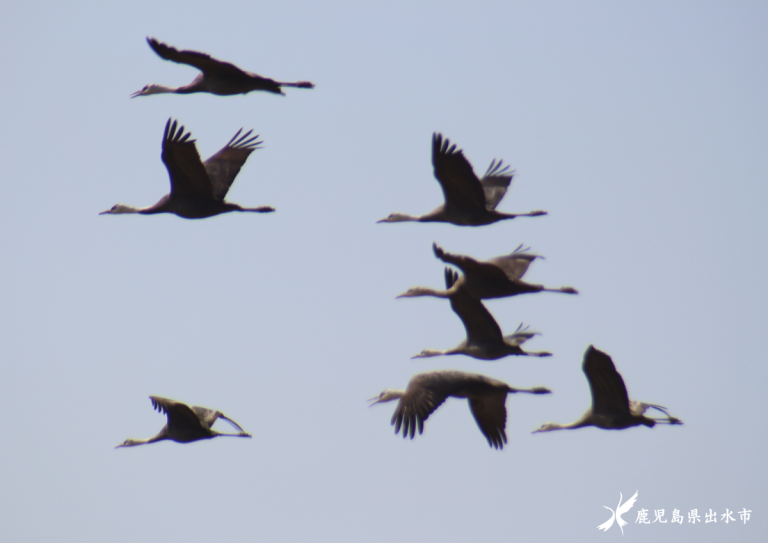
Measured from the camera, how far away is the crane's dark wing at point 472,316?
67.6 ft

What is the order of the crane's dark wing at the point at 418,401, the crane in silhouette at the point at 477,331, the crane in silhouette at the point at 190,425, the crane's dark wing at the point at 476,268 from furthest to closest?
the crane in silhouette at the point at 477,331
the crane in silhouette at the point at 190,425
the crane's dark wing at the point at 418,401
the crane's dark wing at the point at 476,268

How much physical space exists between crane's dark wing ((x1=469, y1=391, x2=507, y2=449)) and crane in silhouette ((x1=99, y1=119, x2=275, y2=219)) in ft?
17.6

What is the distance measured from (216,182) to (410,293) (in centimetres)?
434

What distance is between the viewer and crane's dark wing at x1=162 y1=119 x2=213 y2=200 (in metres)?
19.0

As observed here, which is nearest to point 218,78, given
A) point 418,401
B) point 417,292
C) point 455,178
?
point 455,178

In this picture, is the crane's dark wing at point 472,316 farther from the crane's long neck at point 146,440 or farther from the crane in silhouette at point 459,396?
the crane's long neck at point 146,440

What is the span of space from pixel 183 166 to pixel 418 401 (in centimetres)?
574

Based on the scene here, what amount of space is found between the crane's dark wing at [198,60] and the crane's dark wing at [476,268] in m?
4.96

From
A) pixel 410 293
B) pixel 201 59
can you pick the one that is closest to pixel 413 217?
pixel 410 293

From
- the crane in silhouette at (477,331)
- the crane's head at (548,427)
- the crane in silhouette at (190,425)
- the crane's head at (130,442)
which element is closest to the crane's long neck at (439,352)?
the crane in silhouette at (477,331)

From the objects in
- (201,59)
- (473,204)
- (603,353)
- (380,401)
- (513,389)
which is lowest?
(380,401)

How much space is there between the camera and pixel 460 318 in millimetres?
21219

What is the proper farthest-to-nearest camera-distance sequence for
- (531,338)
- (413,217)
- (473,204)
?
(531,338), (413,217), (473,204)

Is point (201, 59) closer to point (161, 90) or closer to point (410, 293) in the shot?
point (161, 90)
